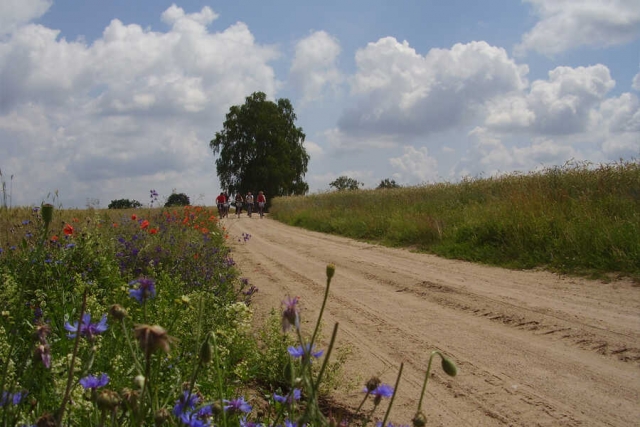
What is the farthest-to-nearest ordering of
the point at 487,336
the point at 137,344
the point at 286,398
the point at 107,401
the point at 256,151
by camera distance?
the point at 256,151, the point at 487,336, the point at 137,344, the point at 286,398, the point at 107,401

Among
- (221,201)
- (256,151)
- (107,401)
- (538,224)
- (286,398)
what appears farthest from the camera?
(256,151)

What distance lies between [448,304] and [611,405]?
2721mm

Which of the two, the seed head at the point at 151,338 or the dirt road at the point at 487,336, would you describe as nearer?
the seed head at the point at 151,338

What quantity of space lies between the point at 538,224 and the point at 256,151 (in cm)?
4142

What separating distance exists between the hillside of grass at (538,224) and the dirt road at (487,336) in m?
0.72

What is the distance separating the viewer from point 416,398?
3.60 metres

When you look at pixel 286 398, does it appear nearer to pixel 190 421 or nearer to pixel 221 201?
pixel 190 421

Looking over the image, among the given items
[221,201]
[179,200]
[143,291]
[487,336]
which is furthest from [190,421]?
[221,201]

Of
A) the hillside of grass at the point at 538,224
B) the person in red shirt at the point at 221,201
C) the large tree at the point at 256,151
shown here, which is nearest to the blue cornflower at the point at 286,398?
the hillside of grass at the point at 538,224

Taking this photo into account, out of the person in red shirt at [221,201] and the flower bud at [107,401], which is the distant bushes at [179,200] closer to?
the person in red shirt at [221,201]

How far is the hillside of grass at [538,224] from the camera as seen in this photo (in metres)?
7.56

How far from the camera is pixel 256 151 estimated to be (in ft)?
160

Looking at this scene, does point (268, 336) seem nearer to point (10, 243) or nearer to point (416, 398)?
point (416, 398)

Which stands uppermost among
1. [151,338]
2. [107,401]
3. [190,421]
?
[151,338]
